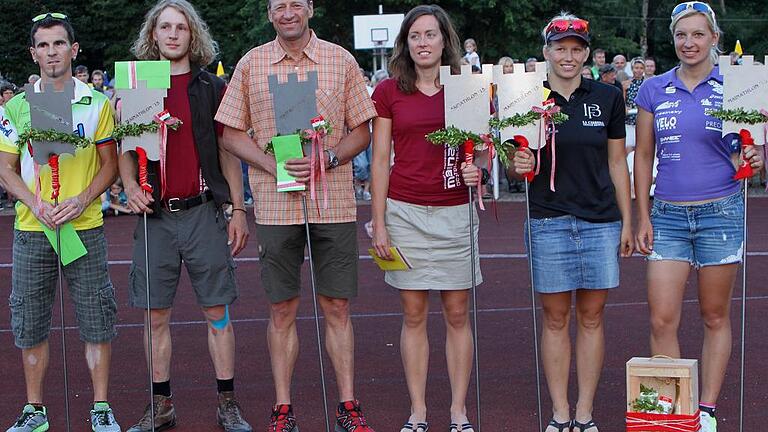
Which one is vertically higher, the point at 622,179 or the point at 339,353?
the point at 622,179

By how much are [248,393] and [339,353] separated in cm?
104

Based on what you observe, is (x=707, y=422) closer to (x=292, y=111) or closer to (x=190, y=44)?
(x=292, y=111)

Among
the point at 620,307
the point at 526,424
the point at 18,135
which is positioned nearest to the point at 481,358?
the point at 526,424

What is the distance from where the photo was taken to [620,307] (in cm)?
882

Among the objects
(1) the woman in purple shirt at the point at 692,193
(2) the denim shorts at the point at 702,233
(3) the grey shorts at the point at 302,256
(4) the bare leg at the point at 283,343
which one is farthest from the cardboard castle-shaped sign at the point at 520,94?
(4) the bare leg at the point at 283,343

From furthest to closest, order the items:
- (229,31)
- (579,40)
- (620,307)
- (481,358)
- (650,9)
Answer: (650,9) → (229,31) → (620,307) → (481,358) → (579,40)

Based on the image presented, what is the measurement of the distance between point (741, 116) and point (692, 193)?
455 millimetres

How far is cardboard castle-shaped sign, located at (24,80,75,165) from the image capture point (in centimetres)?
549

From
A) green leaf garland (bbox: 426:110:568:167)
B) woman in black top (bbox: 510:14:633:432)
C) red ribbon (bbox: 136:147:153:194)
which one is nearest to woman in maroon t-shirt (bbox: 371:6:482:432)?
green leaf garland (bbox: 426:110:568:167)

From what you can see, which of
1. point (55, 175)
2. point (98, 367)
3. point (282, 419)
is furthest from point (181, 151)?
point (282, 419)

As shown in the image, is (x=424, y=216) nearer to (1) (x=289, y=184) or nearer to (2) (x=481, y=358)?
(1) (x=289, y=184)

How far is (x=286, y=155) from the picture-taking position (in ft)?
18.0

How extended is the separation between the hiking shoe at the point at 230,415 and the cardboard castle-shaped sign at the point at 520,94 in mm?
1961

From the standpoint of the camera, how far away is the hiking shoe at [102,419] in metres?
5.86
